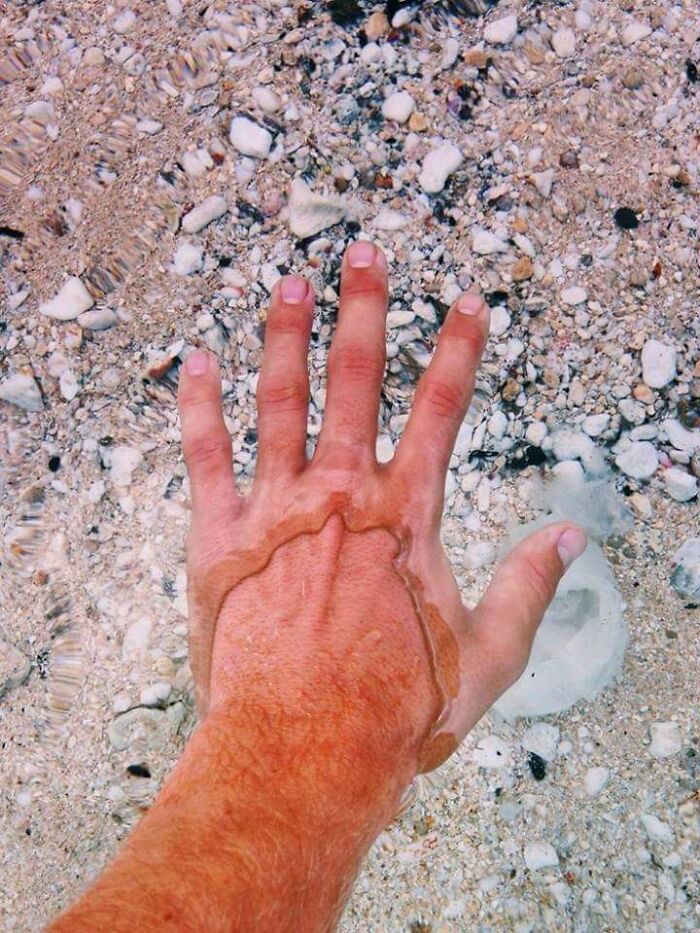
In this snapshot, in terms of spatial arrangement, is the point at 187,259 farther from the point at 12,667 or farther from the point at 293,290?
the point at 12,667

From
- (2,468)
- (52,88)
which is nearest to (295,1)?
(52,88)

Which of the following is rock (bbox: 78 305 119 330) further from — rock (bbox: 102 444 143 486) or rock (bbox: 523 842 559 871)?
rock (bbox: 523 842 559 871)

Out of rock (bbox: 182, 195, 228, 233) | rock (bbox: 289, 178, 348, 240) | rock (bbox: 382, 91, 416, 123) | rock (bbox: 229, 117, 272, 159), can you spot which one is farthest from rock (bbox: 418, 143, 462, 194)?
rock (bbox: 182, 195, 228, 233)

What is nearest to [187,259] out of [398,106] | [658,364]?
[398,106]

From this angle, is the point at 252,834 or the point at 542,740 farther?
the point at 542,740

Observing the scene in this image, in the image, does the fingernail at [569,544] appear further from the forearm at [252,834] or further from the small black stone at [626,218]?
the small black stone at [626,218]

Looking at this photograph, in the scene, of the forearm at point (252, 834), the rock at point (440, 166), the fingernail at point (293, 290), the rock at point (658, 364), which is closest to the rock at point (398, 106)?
the rock at point (440, 166)

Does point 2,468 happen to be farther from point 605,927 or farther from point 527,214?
point 605,927
